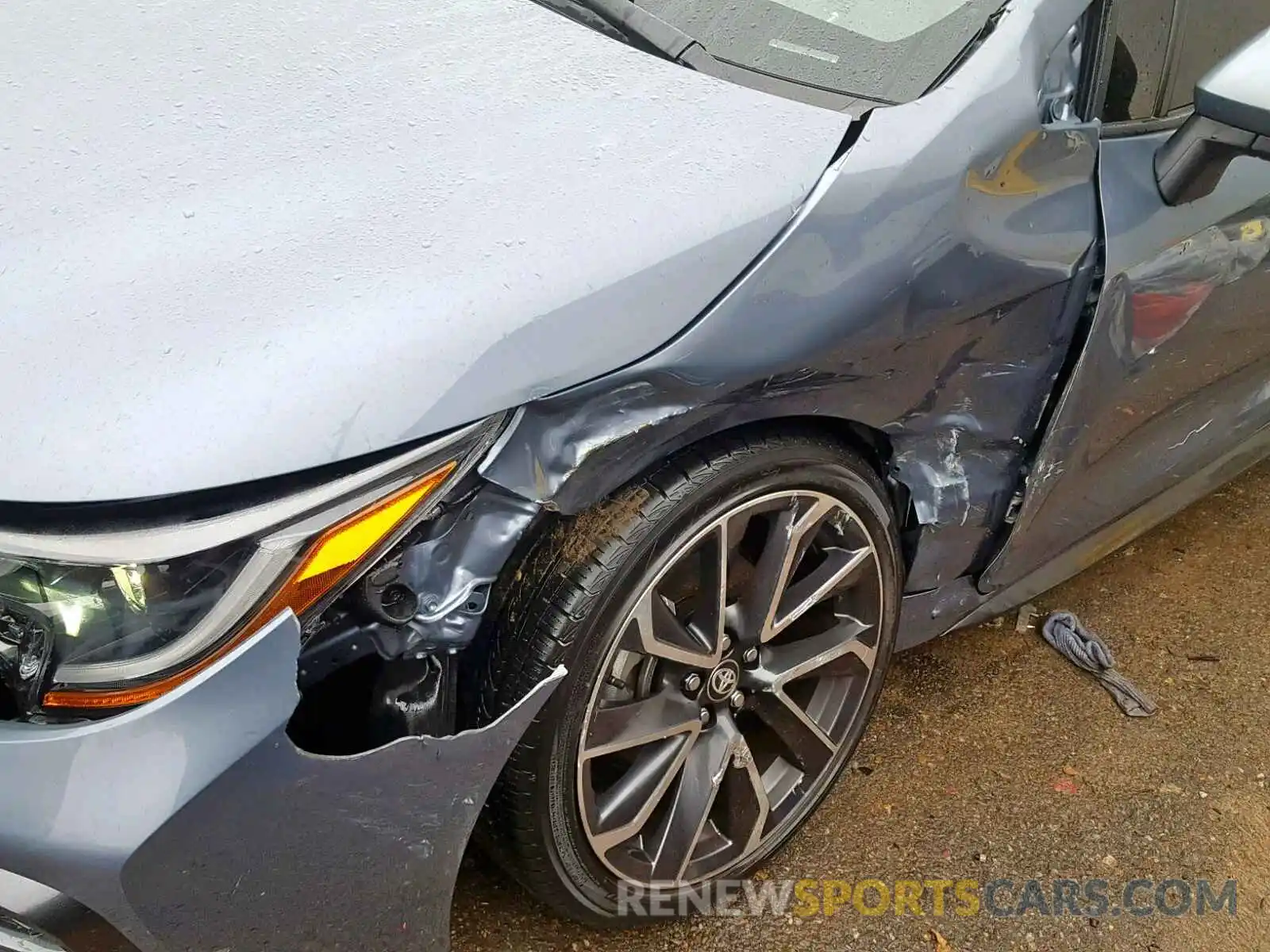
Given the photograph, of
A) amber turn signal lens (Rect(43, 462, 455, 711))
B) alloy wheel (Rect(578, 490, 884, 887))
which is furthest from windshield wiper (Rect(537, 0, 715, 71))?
amber turn signal lens (Rect(43, 462, 455, 711))

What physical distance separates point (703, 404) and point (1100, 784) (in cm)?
136

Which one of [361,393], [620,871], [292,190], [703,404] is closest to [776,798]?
[620,871]

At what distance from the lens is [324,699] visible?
131cm

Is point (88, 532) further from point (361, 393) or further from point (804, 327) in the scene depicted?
point (804, 327)

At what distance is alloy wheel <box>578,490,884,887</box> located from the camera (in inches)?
61.5

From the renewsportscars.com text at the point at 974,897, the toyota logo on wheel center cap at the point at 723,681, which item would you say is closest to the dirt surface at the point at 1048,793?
the renewsportscars.com text at the point at 974,897

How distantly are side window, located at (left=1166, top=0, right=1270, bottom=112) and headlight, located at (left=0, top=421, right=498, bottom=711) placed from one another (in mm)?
1523

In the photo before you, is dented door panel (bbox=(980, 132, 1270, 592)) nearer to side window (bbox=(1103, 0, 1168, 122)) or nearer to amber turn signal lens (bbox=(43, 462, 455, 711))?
side window (bbox=(1103, 0, 1168, 122))

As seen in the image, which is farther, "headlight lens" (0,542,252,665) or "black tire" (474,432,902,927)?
"black tire" (474,432,902,927)

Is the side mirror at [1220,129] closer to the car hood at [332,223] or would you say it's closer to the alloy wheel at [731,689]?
the car hood at [332,223]

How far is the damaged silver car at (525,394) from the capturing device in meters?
1.14

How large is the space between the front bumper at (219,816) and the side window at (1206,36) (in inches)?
58.7

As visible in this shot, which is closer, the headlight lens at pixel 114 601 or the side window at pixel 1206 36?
the headlight lens at pixel 114 601

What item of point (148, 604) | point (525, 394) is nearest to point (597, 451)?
point (525, 394)
